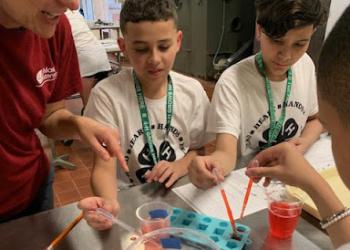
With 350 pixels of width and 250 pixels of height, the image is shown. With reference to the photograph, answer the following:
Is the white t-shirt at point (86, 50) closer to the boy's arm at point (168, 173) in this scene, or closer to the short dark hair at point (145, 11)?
the short dark hair at point (145, 11)

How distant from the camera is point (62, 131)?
→ 3.69ft

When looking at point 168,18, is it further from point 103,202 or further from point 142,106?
point 103,202

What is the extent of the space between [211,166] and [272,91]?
0.50 metres

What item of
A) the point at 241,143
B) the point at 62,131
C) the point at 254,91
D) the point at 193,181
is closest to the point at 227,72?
the point at 254,91

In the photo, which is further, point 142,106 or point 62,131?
point 142,106

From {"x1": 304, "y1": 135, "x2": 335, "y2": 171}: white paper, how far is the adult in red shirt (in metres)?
0.64

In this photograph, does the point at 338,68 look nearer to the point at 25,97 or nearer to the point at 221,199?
the point at 221,199

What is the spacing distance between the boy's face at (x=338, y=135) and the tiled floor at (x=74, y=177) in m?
1.91

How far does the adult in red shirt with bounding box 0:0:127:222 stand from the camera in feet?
2.90

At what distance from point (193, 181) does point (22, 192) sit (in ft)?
1.70

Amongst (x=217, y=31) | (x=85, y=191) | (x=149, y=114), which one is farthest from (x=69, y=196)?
(x=217, y=31)

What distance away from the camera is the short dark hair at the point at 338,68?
52 centimetres

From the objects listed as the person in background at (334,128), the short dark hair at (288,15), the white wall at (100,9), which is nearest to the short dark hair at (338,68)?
the person in background at (334,128)

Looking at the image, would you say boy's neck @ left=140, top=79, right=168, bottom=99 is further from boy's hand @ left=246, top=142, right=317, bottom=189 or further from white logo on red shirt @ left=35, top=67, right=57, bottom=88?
boy's hand @ left=246, top=142, right=317, bottom=189
